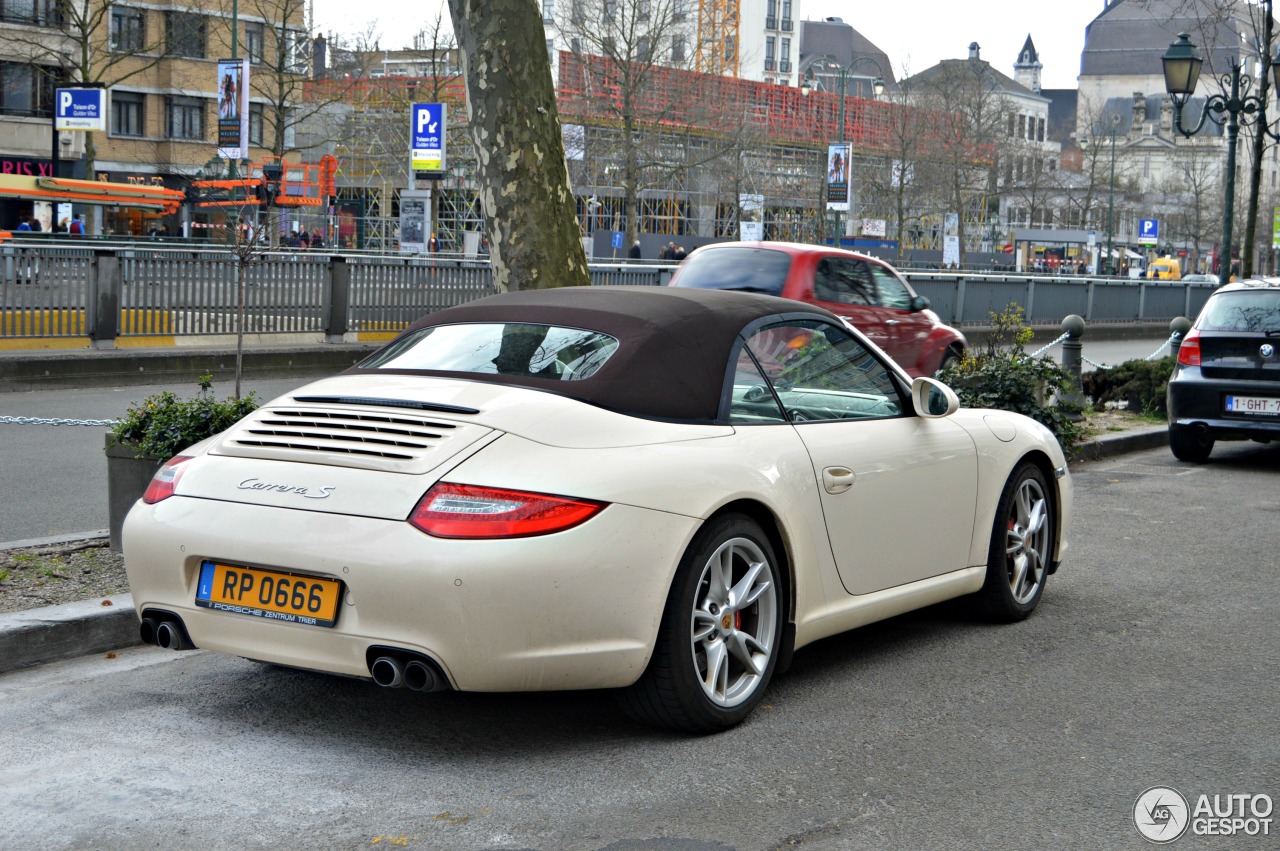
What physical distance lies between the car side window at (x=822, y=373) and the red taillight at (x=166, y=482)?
1.91 meters

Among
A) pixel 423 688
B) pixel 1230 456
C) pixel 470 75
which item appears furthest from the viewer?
pixel 1230 456

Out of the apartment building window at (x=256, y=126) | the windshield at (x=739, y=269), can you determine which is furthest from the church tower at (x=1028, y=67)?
the windshield at (x=739, y=269)

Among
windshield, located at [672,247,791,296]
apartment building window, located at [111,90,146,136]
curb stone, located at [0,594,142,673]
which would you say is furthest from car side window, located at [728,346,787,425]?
apartment building window, located at [111,90,146,136]

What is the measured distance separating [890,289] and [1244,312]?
4.62 metres

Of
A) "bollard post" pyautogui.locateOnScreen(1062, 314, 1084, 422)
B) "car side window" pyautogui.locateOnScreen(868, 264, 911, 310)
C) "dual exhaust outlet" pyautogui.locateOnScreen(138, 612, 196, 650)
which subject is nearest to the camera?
"dual exhaust outlet" pyautogui.locateOnScreen(138, 612, 196, 650)

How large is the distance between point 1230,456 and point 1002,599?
320 inches

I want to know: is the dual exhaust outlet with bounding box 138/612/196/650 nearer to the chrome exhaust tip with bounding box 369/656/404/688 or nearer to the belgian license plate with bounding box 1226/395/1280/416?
→ the chrome exhaust tip with bounding box 369/656/404/688

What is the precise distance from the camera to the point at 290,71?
195ft

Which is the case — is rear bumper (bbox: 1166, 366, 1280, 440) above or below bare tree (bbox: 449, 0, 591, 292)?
below

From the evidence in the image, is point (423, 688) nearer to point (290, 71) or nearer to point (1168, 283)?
point (1168, 283)

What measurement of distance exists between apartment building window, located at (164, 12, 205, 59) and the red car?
4984 cm

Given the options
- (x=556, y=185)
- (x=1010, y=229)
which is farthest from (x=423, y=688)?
(x=1010, y=229)

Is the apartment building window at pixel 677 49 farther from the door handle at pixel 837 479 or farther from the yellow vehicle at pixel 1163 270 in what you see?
the door handle at pixel 837 479

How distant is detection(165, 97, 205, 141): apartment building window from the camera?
228ft
